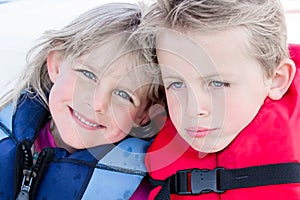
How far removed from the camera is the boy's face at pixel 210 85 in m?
0.93

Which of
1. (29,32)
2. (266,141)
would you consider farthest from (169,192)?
(29,32)

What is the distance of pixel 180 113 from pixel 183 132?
4cm

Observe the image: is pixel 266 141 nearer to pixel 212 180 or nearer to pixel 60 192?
pixel 212 180

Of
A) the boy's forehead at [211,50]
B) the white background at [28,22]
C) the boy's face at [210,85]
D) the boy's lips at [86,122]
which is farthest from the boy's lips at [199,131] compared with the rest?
the white background at [28,22]

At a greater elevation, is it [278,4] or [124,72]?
[278,4]

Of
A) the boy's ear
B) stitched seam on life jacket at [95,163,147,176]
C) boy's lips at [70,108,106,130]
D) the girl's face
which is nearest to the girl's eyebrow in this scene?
the girl's face

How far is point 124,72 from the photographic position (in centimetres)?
109

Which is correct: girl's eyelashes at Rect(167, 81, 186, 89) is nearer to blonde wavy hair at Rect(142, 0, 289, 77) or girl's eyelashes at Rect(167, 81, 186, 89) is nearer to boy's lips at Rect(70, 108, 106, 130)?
blonde wavy hair at Rect(142, 0, 289, 77)

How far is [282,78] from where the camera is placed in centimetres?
104

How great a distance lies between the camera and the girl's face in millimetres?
1099

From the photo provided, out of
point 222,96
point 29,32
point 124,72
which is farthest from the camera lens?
point 29,32

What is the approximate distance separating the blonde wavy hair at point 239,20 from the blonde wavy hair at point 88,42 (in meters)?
0.10

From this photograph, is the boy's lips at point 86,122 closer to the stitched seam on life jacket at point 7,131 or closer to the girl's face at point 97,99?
the girl's face at point 97,99

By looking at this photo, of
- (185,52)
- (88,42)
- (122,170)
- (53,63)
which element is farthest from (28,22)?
(185,52)
